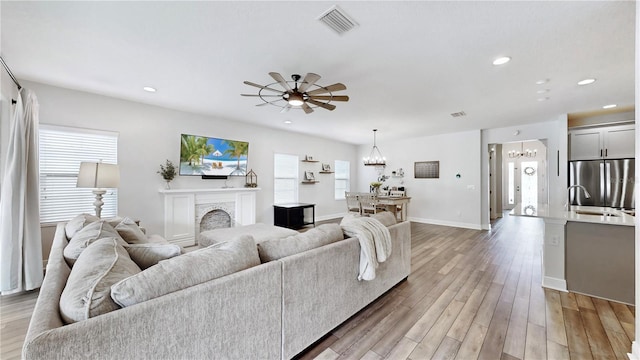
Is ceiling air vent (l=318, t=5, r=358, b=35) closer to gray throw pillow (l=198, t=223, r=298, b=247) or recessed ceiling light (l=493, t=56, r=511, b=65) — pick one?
recessed ceiling light (l=493, t=56, r=511, b=65)

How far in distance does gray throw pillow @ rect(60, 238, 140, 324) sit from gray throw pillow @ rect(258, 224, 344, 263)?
745 millimetres

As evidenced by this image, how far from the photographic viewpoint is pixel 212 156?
4.93 m

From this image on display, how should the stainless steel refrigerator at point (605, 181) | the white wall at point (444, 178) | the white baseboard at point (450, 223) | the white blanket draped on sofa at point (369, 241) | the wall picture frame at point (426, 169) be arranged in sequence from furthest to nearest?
the wall picture frame at point (426, 169) < the white wall at point (444, 178) < the white baseboard at point (450, 223) < the stainless steel refrigerator at point (605, 181) < the white blanket draped on sofa at point (369, 241)

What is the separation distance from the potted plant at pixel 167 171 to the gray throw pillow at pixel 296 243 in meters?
3.43

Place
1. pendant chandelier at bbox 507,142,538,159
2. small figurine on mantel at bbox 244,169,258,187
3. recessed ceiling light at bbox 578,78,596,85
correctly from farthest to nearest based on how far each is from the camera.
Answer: pendant chandelier at bbox 507,142,538,159
small figurine on mantel at bbox 244,169,258,187
recessed ceiling light at bbox 578,78,596,85

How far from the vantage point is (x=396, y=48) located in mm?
2379

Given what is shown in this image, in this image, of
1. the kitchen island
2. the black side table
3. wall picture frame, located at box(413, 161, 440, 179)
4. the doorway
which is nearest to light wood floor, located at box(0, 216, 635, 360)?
the kitchen island

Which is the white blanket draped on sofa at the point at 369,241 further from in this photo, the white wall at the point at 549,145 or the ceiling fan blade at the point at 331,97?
the white wall at the point at 549,145

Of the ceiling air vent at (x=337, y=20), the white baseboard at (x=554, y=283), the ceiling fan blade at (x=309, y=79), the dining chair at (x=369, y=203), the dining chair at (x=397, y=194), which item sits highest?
the ceiling air vent at (x=337, y=20)

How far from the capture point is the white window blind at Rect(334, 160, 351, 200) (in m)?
8.05

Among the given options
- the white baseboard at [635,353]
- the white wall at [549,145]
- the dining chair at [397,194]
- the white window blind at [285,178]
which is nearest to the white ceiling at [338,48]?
the white wall at [549,145]

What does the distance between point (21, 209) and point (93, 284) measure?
2.90 meters

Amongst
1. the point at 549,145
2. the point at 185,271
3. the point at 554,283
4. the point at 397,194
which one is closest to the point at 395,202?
the point at 397,194

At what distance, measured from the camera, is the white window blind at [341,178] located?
805 cm
